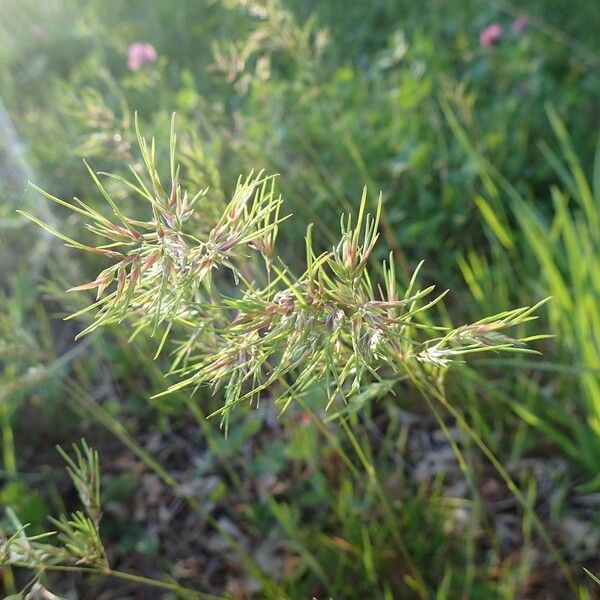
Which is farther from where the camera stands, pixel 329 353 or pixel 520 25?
pixel 520 25

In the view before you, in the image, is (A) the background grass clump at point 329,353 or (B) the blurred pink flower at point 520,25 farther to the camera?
(B) the blurred pink flower at point 520,25

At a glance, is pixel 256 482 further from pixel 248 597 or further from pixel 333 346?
pixel 333 346

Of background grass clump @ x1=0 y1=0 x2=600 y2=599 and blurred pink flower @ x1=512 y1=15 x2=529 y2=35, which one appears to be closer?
background grass clump @ x1=0 y1=0 x2=600 y2=599

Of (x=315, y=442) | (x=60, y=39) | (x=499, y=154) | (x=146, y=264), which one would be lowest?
(x=315, y=442)

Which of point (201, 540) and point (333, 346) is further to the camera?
point (201, 540)

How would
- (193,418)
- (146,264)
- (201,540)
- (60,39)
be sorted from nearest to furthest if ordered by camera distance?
(146,264) < (201,540) < (193,418) < (60,39)

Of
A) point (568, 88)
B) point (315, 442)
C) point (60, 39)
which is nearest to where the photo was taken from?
point (315, 442)

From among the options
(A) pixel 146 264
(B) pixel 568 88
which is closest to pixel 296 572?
(A) pixel 146 264

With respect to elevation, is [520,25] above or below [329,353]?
below
